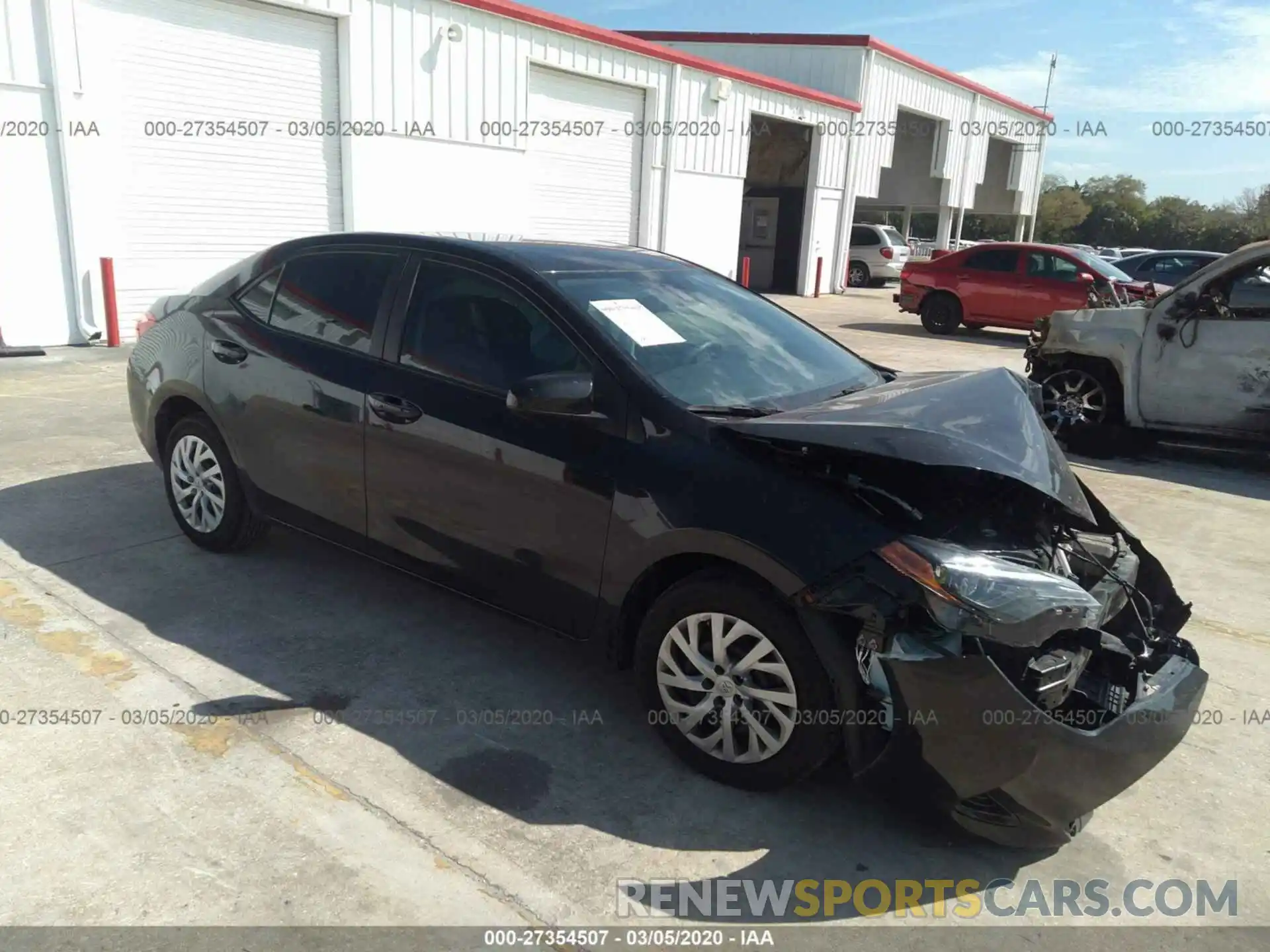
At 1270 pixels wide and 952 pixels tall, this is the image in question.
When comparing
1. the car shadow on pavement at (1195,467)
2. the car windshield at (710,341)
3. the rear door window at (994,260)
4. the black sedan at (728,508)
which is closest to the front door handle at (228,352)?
the black sedan at (728,508)

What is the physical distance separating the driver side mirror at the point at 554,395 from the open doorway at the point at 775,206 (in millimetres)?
20976

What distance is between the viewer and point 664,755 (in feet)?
10.8

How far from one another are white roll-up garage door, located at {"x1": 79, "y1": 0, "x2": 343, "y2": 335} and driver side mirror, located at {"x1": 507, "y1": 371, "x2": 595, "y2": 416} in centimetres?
1002

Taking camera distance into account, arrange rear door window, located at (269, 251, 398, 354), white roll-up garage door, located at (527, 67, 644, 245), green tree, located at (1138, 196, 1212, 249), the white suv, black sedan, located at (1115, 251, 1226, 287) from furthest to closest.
→ 1. green tree, located at (1138, 196, 1212, 249)
2. the white suv
3. black sedan, located at (1115, 251, 1226, 287)
4. white roll-up garage door, located at (527, 67, 644, 245)
5. rear door window, located at (269, 251, 398, 354)

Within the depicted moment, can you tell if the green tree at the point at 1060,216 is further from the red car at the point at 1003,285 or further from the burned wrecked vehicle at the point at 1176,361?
the burned wrecked vehicle at the point at 1176,361

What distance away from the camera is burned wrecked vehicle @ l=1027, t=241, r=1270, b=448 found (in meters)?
7.38

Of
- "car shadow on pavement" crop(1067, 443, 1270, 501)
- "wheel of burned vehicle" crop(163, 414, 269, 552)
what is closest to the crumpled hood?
"wheel of burned vehicle" crop(163, 414, 269, 552)

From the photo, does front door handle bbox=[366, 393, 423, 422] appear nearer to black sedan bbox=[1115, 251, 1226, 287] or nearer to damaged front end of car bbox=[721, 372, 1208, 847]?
damaged front end of car bbox=[721, 372, 1208, 847]

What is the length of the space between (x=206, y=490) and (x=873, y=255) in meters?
25.3

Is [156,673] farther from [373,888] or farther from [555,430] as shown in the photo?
[555,430]

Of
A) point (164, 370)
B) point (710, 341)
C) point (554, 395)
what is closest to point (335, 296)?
point (164, 370)

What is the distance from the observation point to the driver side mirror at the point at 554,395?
316 centimetres

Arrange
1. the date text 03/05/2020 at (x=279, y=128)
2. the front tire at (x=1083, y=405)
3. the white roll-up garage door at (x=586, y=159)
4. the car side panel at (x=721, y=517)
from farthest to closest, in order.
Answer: the white roll-up garage door at (x=586, y=159), the date text 03/05/2020 at (x=279, y=128), the front tire at (x=1083, y=405), the car side panel at (x=721, y=517)

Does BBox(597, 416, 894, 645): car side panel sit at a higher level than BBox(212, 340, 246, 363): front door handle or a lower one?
lower
